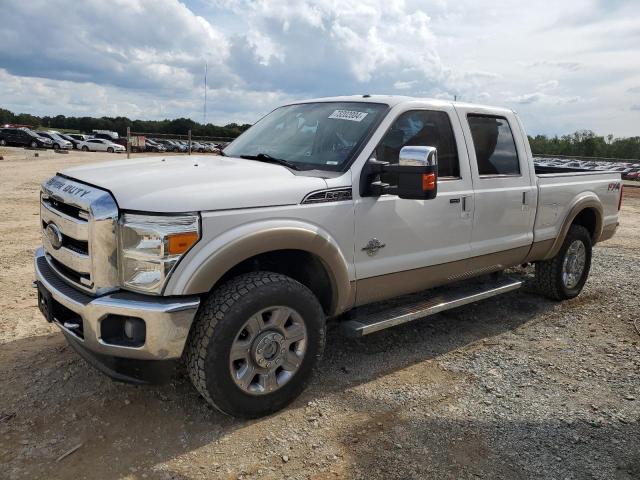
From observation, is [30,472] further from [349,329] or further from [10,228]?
[10,228]

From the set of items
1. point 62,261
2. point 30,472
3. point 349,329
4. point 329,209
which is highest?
point 329,209

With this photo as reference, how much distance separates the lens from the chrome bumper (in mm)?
2762

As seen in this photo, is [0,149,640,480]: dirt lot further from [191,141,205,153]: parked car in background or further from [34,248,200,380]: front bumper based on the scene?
[191,141,205,153]: parked car in background

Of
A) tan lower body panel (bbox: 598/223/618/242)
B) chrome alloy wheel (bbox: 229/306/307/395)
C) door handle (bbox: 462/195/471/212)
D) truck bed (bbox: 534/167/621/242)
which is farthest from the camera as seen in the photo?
tan lower body panel (bbox: 598/223/618/242)

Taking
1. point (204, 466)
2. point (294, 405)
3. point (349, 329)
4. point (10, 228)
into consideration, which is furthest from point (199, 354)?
point (10, 228)

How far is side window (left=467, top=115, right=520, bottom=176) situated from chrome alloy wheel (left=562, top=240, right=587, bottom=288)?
1.48m

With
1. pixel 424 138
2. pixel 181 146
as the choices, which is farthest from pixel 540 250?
pixel 181 146

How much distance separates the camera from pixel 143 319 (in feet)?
9.08

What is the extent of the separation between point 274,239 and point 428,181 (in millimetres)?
990

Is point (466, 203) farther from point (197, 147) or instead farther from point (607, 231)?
point (197, 147)

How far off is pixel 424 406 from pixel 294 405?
0.84 m

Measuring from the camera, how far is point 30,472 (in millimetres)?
2734

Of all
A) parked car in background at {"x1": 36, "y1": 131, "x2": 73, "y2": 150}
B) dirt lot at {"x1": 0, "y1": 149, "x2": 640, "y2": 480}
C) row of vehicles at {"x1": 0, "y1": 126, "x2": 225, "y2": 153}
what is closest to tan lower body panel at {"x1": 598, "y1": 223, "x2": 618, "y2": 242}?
dirt lot at {"x1": 0, "y1": 149, "x2": 640, "y2": 480}

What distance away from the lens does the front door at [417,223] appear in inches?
144
